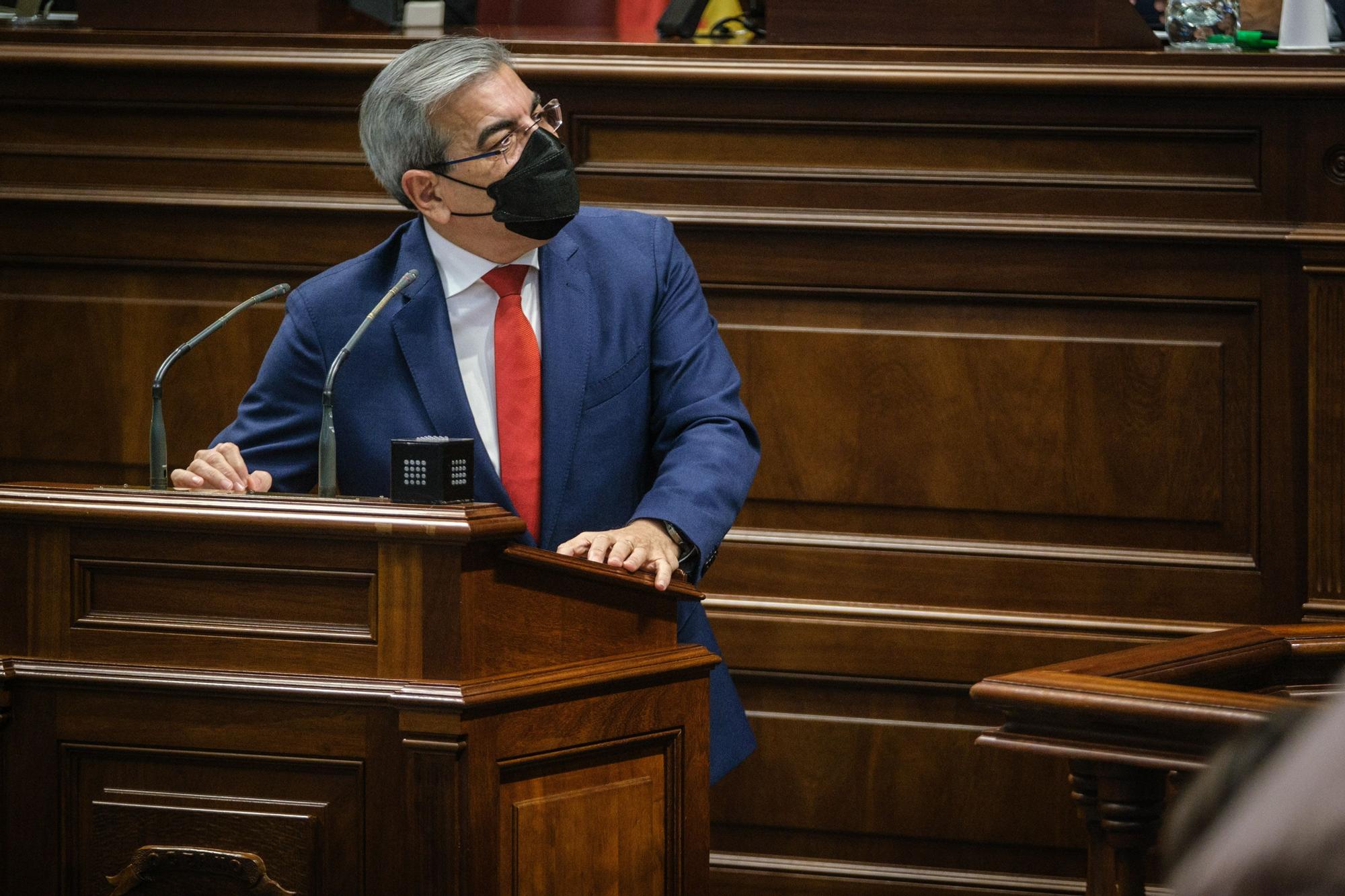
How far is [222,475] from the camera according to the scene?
2104 mm

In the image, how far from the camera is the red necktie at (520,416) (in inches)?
89.1

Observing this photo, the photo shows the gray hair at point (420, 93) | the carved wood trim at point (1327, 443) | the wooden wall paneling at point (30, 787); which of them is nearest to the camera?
the wooden wall paneling at point (30, 787)

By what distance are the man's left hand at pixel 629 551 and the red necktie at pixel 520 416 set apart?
0.25 metres

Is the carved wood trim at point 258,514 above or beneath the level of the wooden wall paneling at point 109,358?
beneath

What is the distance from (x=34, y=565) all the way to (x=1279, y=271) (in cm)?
225

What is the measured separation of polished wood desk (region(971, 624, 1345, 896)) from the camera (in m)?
1.40

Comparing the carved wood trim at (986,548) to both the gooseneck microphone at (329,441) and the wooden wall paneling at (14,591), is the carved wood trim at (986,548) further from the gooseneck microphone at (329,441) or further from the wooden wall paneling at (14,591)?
the wooden wall paneling at (14,591)

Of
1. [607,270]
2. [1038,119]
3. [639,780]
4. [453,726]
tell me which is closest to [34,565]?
[453,726]

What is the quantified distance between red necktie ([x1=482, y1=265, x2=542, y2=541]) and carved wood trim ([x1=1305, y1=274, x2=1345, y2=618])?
1531mm

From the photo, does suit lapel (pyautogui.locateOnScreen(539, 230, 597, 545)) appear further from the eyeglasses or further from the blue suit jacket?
the eyeglasses

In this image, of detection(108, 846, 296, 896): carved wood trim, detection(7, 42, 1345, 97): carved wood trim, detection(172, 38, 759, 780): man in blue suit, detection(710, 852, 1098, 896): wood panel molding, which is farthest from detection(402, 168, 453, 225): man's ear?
detection(710, 852, 1098, 896): wood panel molding

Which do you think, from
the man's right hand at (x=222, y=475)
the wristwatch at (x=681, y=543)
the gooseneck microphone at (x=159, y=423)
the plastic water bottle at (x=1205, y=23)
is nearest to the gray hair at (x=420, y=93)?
the gooseneck microphone at (x=159, y=423)

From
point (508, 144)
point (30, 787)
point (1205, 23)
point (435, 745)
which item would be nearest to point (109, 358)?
point (508, 144)

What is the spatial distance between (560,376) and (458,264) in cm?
24
